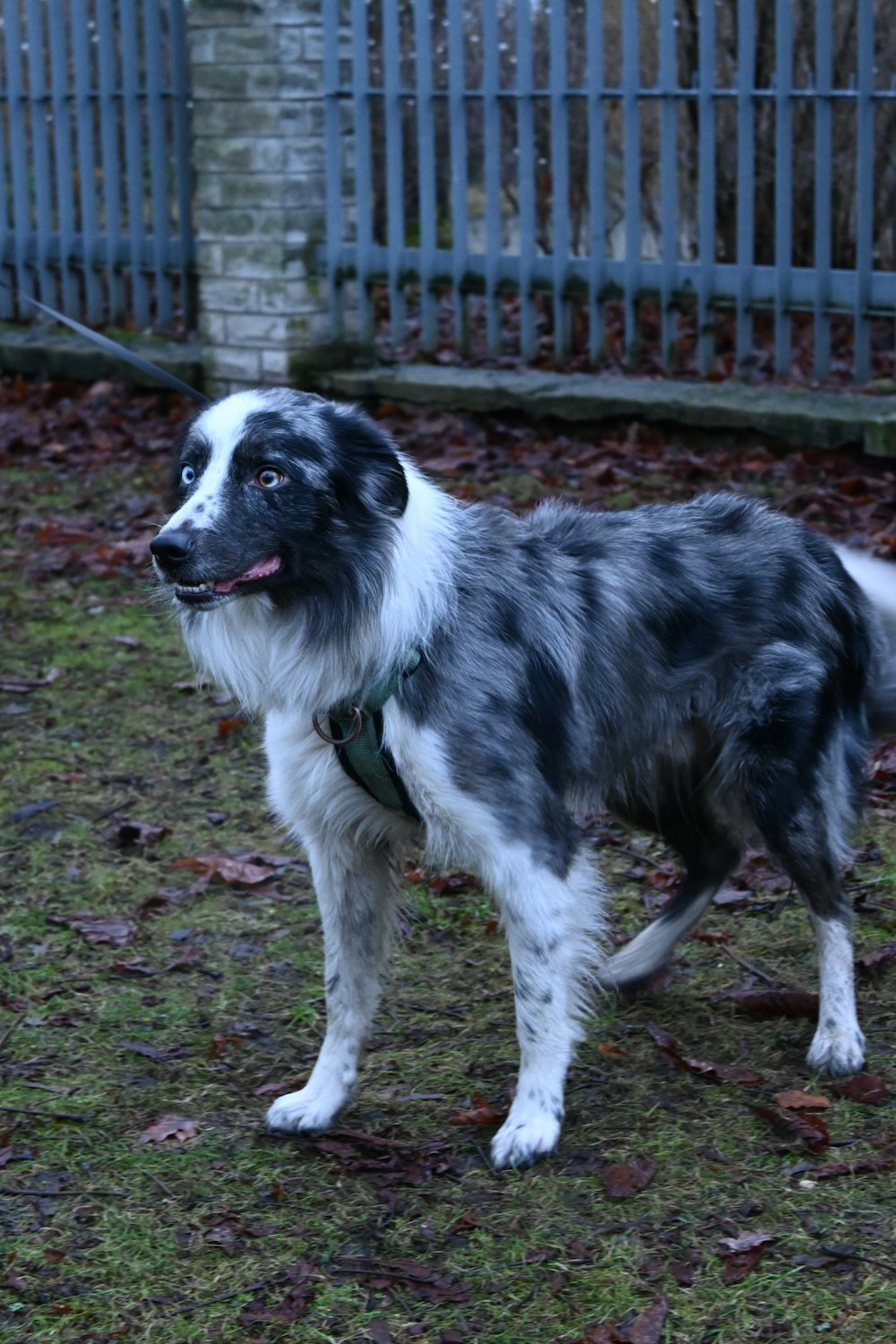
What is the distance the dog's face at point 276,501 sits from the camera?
11.1 feet

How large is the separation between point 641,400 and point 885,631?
482 centimetres

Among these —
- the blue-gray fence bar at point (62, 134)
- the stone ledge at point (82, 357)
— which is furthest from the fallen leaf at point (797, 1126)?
the blue-gray fence bar at point (62, 134)

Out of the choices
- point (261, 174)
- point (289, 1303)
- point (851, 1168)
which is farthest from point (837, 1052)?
point (261, 174)

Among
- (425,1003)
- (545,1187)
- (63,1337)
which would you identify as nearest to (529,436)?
(425,1003)

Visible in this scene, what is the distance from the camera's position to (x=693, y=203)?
10.4 metres

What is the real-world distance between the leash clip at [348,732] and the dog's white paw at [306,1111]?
841 mm

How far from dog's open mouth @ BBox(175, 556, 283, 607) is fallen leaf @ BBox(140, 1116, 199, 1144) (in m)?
1.23

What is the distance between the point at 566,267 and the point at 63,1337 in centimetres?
717

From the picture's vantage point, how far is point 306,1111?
383 centimetres

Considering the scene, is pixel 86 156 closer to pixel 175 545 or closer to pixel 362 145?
pixel 362 145

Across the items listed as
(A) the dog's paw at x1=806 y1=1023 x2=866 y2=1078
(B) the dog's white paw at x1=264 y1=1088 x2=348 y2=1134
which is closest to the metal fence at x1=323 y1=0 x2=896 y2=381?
(A) the dog's paw at x1=806 y1=1023 x2=866 y2=1078

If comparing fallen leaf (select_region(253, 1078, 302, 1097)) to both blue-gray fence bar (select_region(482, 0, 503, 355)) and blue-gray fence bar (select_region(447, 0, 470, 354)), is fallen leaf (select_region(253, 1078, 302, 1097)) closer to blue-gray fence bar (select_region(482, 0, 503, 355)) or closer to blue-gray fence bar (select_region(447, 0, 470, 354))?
blue-gray fence bar (select_region(482, 0, 503, 355))

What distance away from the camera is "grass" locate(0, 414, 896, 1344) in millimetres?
3156

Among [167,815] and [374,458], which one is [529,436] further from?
[374,458]
